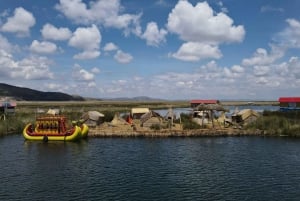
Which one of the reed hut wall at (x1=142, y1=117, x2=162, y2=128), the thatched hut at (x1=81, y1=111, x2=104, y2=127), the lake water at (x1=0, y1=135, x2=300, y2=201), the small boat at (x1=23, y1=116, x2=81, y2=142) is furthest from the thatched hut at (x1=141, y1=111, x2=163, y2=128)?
the small boat at (x1=23, y1=116, x2=81, y2=142)

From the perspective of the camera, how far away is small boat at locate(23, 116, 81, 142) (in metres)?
57.7

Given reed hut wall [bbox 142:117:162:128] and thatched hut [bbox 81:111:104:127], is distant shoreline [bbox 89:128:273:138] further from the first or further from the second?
thatched hut [bbox 81:111:104:127]

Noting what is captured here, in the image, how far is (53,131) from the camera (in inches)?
2324

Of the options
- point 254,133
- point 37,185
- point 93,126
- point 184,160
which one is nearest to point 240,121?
point 254,133

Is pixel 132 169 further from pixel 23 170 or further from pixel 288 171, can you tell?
pixel 288 171

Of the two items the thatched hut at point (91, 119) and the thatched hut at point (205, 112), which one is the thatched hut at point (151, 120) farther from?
the thatched hut at point (91, 119)

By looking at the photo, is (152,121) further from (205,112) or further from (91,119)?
(205,112)

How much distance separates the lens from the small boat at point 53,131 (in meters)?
57.7

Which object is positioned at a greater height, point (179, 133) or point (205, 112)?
point (205, 112)

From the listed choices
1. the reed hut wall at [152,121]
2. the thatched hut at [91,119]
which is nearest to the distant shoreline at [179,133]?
the reed hut wall at [152,121]

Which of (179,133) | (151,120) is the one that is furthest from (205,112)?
(179,133)

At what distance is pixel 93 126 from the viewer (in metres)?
72.2

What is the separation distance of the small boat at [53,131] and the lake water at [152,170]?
173cm

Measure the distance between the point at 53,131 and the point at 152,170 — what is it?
87.9 ft
